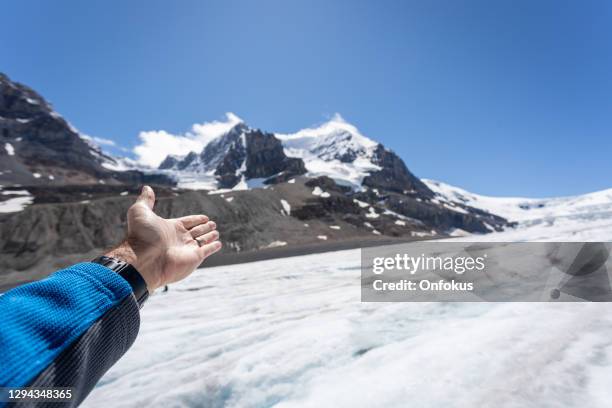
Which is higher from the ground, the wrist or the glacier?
the wrist

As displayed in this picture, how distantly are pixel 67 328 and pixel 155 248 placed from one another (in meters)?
1.08

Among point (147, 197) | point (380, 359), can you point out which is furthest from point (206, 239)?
point (380, 359)

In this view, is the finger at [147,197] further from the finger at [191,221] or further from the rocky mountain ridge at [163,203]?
the rocky mountain ridge at [163,203]

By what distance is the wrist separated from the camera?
2.19 m

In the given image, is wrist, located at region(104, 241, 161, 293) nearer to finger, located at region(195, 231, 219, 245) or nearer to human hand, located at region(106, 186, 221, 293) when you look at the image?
human hand, located at region(106, 186, 221, 293)

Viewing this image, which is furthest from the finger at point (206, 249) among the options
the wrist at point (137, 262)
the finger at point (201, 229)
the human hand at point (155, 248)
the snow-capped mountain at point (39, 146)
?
the snow-capped mountain at point (39, 146)

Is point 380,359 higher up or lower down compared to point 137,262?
lower down

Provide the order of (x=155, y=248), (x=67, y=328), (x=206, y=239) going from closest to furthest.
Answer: (x=67, y=328), (x=155, y=248), (x=206, y=239)

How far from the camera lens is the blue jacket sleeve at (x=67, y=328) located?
1.25 meters

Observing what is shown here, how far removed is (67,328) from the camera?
142 cm

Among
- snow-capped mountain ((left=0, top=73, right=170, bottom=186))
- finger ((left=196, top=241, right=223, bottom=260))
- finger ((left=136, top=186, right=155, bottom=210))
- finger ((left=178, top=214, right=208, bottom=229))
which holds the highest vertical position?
snow-capped mountain ((left=0, top=73, right=170, bottom=186))

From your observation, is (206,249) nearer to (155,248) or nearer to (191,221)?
(191,221)

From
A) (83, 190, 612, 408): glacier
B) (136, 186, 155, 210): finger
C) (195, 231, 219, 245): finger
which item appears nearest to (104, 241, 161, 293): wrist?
(136, 186, 155, 210): finger

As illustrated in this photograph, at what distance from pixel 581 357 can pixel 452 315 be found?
4.81ft
